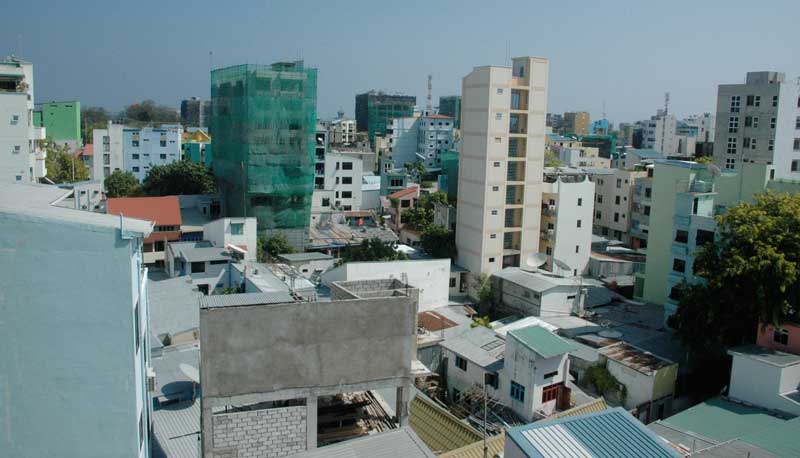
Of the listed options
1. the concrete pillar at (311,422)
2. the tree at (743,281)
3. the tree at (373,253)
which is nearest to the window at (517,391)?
the tree at (743,281)

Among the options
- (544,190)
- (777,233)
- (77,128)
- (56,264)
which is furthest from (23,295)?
(77,128)

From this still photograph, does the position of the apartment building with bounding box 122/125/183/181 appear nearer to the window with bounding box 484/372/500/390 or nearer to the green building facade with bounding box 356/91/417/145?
the green building facade with bounding box 356/91/417/145

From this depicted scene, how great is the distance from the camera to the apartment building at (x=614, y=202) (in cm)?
3681

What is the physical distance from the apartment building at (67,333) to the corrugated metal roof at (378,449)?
85.8 inches

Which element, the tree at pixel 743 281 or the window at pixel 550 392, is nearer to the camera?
the window at pixel 550 392

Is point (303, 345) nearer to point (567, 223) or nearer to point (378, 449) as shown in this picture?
point (378, 449)

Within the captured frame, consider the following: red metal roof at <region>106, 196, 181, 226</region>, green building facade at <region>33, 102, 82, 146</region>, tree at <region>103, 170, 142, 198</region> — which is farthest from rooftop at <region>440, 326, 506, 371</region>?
green building facade at <region>33, 102, 82, 146</region>

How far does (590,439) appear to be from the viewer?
770cm

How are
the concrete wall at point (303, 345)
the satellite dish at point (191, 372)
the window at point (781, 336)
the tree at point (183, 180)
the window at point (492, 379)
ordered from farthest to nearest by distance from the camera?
the tree at point (183, 180), the window at point (492, 379), the window at point (781, 336), the satellite dish at point (191, 372), the concrete wall at point (303, 345)

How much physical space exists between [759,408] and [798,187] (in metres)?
9.69

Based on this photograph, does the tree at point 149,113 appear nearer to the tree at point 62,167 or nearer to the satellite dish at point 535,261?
the tree at point 62,167

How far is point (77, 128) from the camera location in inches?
2397

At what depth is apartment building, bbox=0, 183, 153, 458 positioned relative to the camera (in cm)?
671

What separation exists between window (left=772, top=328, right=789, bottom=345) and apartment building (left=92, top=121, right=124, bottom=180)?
146ft
